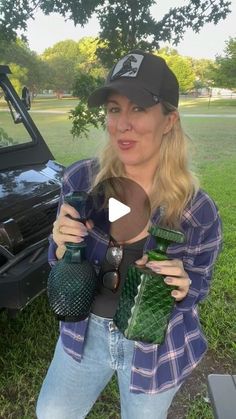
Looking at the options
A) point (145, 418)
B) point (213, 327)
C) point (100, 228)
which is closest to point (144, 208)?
point (100, 228)

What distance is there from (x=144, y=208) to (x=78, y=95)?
61.8 inches

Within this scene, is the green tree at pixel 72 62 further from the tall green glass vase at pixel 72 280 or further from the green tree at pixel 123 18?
the tall green glass vase at pixel 72 280

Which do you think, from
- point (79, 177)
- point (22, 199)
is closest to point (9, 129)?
point (22, 199)

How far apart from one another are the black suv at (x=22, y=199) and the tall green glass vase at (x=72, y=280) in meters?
1.18

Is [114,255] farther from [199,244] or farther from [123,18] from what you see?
[123,18]

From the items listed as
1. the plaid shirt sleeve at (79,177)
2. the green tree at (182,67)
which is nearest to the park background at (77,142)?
the green tree at (182,67)

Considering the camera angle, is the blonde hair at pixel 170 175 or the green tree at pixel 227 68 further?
the green tree at pixel 227 68

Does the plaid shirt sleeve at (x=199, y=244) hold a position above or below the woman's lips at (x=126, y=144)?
below

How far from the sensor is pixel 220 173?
22.7ft

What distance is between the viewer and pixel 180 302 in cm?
113

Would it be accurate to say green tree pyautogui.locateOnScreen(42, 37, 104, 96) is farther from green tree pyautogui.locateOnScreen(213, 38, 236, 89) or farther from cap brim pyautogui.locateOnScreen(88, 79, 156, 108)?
cap brim pyautogui.locateOnScreen(88, 79, 156, 108)

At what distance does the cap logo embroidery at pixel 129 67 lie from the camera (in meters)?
1.16

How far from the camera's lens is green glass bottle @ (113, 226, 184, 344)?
973mm

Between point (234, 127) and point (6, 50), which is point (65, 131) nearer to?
point (6, 50)
